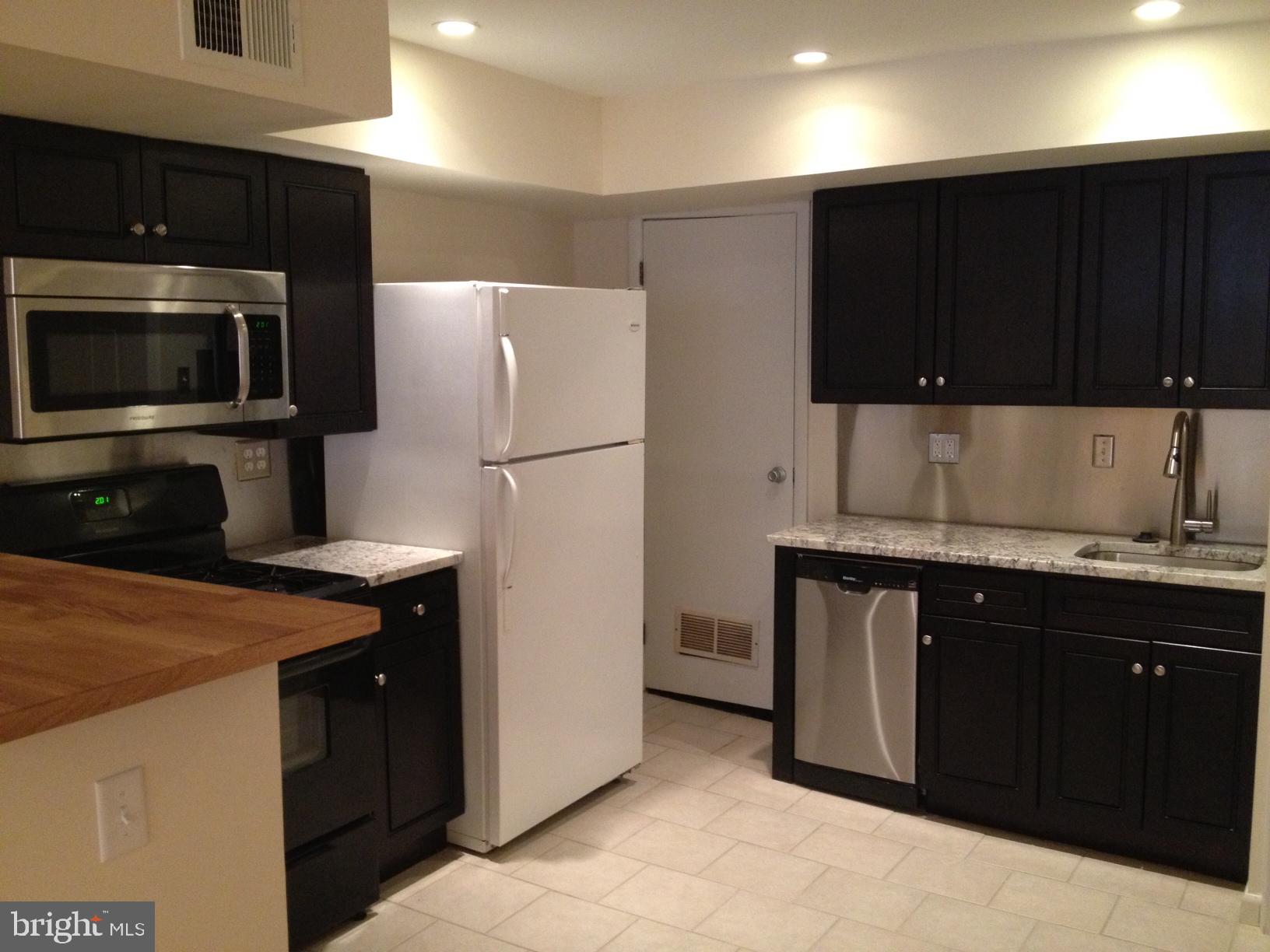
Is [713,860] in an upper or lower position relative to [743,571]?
lower

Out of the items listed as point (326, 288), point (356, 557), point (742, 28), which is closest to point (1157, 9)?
point (742, 28)

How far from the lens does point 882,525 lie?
13.6ft

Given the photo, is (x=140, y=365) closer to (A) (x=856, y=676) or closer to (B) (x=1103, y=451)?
(A) (x=856, y=676)

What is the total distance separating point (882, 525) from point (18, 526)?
2.81m

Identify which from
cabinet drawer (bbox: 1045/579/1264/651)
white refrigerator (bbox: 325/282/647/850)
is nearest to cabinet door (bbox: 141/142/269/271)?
white refrigerator (bbox: 325/282/647/850)

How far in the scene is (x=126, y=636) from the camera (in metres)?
1.72

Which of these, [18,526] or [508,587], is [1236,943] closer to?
[508,587]

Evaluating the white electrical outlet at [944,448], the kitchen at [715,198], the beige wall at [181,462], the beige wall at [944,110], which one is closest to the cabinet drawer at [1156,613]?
the kitchen at [715,198]

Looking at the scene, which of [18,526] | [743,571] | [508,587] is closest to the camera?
[18,526]

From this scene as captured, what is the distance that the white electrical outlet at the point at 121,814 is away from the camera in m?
1.59

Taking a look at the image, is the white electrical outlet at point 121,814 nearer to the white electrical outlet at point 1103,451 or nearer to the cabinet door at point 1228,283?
the cabinet door at point 1228,283

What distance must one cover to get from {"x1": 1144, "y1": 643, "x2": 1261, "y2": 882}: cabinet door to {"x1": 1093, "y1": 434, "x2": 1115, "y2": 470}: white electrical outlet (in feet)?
2.66

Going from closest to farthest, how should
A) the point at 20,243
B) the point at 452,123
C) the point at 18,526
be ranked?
the point at 20,243 < the point at 18,526 < the point at 452,123

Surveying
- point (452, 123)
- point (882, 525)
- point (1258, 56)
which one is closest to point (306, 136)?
point (452, 123)
